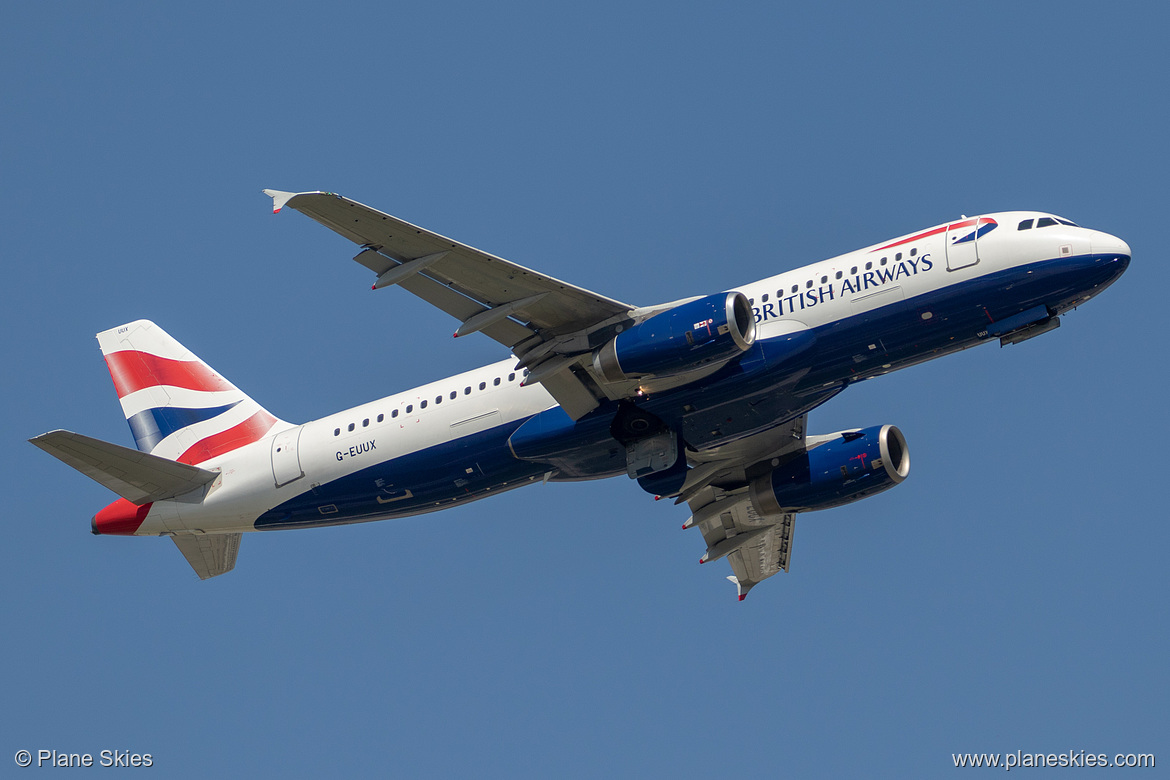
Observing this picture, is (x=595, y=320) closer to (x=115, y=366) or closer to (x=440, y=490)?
(x=440, y=490)

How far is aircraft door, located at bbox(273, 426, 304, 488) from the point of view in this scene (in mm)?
42156

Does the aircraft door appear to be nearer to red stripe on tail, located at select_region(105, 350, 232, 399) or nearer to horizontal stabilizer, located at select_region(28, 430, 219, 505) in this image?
horizontal stabilizer, located at select_region(28, 430, 219, 505)

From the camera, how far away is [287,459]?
139ft

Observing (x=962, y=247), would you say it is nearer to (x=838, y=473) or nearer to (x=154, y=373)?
(x=838, y=473)

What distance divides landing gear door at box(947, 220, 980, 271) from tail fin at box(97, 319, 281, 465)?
22.5 m

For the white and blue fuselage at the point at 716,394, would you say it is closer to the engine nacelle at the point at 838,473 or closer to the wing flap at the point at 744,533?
the engine nacelle at the point at 838,473

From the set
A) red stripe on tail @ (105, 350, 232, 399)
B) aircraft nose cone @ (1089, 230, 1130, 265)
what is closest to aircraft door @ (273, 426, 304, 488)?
red stripe on tail @ (105, 350, 232, 399)

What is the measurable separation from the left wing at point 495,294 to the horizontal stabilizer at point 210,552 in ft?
45.2

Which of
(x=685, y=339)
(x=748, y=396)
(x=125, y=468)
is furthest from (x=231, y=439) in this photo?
(x=748, y=396)

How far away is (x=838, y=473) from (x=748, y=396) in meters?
7.01

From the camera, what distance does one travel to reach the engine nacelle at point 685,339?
35.2 meters

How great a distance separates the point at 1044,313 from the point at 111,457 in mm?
27650

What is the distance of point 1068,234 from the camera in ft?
119

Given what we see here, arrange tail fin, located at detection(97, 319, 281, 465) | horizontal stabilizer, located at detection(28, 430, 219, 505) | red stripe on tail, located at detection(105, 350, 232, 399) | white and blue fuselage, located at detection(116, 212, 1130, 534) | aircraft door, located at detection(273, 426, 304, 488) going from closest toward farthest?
white and blue fuselage, located at detection(116, 212, 1130, 534), horizontal stabilizer, located at detection(28, 430, 219, 505), aircraft door, located at detection(273, 426, 304, 488), tail fin, located at detection(97, 319, 281, 465), red stripe on tail, located at detection(105, 350, 232, 399)
